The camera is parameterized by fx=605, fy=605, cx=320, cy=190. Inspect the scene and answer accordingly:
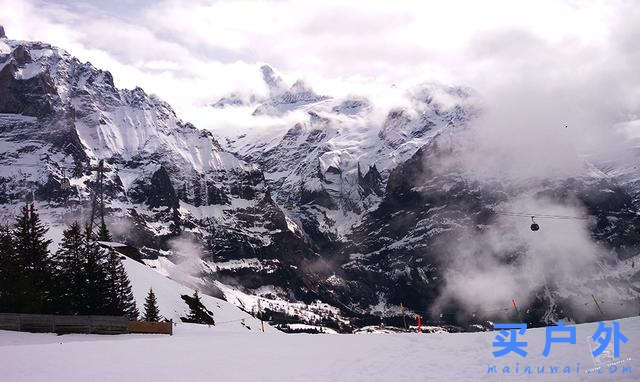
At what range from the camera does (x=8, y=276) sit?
62.8 metres

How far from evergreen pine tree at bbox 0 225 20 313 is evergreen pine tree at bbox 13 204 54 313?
1.80ft

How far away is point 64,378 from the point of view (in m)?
31.8

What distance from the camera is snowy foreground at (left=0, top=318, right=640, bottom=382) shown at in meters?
32.1

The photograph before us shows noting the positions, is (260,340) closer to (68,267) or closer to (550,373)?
(550,373)

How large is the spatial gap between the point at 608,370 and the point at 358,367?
42.8 feet

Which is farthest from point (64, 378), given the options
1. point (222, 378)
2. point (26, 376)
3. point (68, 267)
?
point (68, 267)

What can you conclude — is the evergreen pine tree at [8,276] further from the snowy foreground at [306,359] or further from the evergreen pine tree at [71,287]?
the snowy foreground at [306,359]

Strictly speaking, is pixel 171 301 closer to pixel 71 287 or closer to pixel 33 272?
pixel 71 287

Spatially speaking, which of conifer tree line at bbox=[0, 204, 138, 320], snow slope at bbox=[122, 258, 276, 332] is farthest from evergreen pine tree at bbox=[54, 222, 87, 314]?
snow slope at bbox=[122, 258, 276, 332]

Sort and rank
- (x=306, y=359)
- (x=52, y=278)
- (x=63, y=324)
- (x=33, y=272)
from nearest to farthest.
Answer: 1. (x=306, y=359)
2. (x=63, y=324)
3. (x=33, y=272)
4. (x=52, y=278)

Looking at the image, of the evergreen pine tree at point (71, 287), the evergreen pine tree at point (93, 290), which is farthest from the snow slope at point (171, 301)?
the evergreen pine tree at point (71, 287)

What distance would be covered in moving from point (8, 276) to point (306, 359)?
1587 inches

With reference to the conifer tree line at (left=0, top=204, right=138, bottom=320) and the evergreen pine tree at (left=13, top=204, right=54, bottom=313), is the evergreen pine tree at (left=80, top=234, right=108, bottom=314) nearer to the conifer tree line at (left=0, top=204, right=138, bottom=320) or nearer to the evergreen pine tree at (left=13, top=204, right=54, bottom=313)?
the conifer tree line at (left=0, top=204, right=138, bottom=320)

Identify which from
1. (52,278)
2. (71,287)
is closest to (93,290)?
(71,287)
